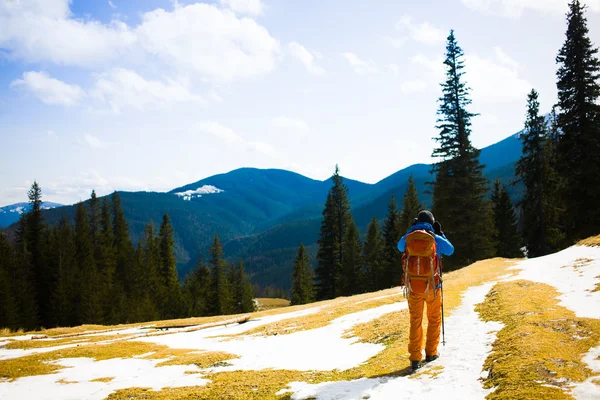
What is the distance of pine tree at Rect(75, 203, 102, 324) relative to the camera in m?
49.7

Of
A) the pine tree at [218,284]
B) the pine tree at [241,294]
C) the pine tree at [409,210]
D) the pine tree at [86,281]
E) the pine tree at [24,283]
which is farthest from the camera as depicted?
the pine tree at [241,294]

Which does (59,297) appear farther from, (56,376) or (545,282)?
(545,282)

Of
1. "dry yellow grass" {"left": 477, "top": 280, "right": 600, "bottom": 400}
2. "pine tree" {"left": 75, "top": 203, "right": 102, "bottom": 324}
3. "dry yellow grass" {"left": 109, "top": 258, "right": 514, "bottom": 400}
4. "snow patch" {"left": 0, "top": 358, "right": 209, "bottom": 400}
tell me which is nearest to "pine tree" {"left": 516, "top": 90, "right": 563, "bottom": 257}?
"dry yellow grass" {"left": 477, "top": 280, "right": 600, "bottom": 400}

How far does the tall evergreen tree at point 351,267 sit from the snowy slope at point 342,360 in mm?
37181

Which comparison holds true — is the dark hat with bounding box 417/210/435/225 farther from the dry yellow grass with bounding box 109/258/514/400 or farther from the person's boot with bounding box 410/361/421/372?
the dry yellow grass with bounding box 109/258/514/400

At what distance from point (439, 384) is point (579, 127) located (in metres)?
36.2

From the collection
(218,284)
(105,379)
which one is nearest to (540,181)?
(105,379)

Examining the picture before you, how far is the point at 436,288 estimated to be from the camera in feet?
28.9

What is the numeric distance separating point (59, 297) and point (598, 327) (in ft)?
193

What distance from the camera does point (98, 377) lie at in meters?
11.8

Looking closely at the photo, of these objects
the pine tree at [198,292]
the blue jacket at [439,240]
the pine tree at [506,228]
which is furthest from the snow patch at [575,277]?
the pine tree at [198,292]

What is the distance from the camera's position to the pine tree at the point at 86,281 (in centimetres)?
4966

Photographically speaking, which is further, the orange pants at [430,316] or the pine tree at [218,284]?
the pine tree at [218,284]

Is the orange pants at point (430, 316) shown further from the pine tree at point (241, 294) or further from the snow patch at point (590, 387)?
the pine tree at point (241, 294)
